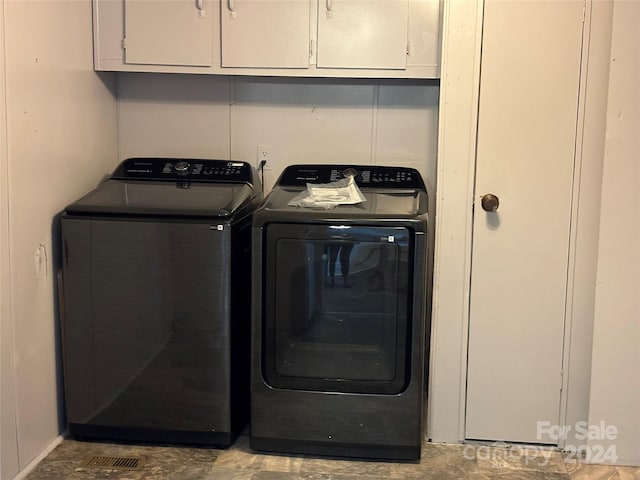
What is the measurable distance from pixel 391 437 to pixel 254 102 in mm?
1564

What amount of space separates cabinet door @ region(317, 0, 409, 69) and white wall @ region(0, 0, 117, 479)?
97 centimetres

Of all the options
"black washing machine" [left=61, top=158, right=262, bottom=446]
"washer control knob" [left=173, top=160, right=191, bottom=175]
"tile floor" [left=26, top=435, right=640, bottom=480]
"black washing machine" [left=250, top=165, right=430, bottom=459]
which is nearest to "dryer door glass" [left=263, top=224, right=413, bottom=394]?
"black washing machine" [left=250, top=165, right=430, bottom=459]

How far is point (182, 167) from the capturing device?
3068 mm

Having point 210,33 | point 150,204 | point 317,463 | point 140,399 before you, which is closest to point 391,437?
point 317,463

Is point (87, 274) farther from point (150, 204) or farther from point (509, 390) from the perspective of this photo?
point (509, 390)

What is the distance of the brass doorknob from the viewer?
2.66 meters

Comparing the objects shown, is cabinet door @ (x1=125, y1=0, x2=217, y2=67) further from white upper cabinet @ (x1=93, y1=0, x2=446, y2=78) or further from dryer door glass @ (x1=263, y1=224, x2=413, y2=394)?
dryer door glass @ (x1=263, y1=224, x2=413, y2=394)

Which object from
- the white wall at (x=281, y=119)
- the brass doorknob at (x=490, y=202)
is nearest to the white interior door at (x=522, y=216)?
the brass doorknob at (x=490, y=202)

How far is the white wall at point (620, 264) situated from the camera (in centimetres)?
252

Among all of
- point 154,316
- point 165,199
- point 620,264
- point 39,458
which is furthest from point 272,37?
point 39,458

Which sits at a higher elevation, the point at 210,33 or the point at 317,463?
the point at 210,33

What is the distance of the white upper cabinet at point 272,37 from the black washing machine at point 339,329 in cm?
63

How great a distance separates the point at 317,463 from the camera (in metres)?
2.65

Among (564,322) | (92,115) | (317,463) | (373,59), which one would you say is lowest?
(317,463)
